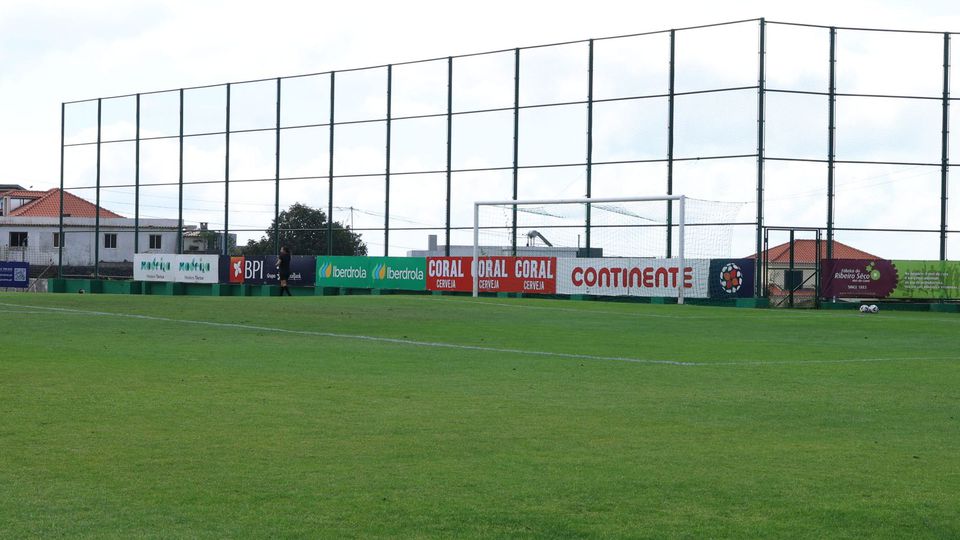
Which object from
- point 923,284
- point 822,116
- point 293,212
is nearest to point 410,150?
point 293,212

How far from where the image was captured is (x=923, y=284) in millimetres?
34250

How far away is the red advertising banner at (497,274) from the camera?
36.4 m

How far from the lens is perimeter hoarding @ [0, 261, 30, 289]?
49812mm

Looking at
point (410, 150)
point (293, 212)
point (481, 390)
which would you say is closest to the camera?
point (481, 390)

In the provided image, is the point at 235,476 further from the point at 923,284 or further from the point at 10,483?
the point at 923,284

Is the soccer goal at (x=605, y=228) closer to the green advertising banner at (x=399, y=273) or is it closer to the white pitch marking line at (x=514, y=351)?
the green advertising banner at (x=399, y=273)

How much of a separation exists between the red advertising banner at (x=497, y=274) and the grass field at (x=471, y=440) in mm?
20934

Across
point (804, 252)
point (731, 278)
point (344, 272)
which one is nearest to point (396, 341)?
point (731, 278)

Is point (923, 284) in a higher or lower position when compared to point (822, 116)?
lower

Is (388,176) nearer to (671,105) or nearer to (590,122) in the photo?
(590,122)

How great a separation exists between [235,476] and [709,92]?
32.6m

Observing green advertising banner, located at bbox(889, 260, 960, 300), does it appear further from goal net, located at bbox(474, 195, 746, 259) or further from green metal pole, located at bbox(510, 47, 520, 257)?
green metal pole, located at bbox(510, 47, 520, 257)

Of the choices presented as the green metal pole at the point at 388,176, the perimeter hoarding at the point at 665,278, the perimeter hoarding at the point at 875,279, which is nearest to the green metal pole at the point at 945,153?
the perimeter hoarding at the point at 875,279

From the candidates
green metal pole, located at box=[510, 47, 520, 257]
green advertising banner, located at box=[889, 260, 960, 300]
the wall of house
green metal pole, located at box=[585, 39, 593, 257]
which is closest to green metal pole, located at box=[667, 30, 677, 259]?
green metal pole, located at box=[585, 39, 593, 257]
